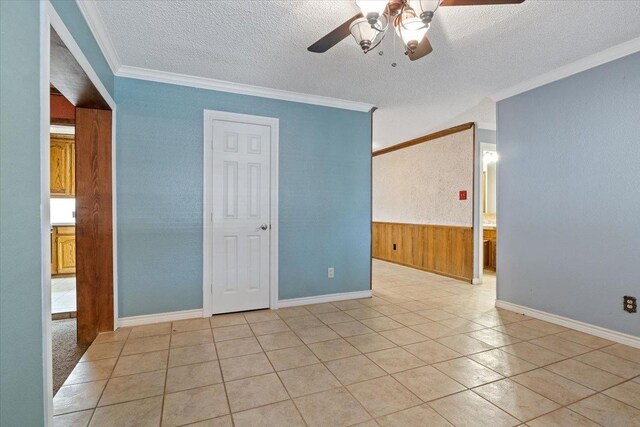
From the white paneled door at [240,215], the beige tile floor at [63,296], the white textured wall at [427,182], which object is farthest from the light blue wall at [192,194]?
the white textured wall at [427,182]

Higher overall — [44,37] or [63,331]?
[44,37]

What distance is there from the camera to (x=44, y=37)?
1.43 metres

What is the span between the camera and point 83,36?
207 cm

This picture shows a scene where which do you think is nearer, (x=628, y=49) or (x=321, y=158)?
(x=628, y=49)

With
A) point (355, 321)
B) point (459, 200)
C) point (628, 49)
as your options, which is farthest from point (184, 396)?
point (459, 200)

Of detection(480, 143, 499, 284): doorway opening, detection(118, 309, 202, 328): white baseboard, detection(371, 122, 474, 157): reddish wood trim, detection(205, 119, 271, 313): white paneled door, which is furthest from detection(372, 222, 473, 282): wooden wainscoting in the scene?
detection(118, 309, 202, 328): white baseboard

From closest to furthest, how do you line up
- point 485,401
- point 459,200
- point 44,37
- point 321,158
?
1. point 44,37
2. point 485,401
3. point 321,158
4. point 459,200

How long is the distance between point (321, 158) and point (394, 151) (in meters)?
3.19

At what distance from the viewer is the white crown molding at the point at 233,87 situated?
9.96ft

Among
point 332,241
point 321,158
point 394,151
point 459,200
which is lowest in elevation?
point 332,241

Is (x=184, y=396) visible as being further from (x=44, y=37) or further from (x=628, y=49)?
(x=628, y=49)

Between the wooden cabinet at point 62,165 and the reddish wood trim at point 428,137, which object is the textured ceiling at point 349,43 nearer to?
the reddish wood trim at point 428,137

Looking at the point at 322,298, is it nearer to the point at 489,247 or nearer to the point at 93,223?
the point at 93,223

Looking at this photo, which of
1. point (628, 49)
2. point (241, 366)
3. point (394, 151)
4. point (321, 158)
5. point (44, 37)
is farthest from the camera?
point (394, 151)
